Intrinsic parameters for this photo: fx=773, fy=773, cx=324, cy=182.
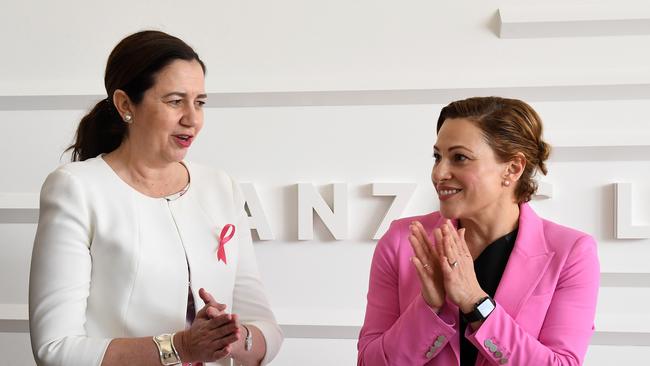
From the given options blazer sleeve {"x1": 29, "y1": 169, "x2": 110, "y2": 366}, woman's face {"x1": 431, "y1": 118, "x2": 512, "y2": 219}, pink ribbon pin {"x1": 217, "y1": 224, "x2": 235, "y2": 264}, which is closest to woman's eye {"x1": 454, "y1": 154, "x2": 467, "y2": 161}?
woman's face {"x1": 431, "y1": 118, "x2": 512, "y2": 219}

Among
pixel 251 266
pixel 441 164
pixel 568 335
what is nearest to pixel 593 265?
pixel 568 335

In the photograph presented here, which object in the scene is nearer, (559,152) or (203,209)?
(203,209)

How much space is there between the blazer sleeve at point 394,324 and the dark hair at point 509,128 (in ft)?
0.96

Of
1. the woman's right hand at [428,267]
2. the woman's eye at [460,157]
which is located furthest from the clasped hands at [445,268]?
the woman's eye at [460,157]

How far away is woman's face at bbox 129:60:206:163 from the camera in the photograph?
173 centimetres

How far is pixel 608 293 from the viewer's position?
2.24 metres

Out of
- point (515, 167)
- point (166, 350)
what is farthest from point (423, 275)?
point (166, 350)

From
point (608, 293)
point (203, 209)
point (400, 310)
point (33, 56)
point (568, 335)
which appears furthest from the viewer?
point (33, 56)

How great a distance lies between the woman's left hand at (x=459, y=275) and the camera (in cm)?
153

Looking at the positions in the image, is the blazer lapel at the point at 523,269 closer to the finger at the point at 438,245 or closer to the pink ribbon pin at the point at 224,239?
the finger at the point at 438,245

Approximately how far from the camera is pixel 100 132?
6.12 feet

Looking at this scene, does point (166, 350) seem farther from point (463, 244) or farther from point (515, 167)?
point (515, 167)

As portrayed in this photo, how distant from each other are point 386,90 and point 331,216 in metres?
0.40

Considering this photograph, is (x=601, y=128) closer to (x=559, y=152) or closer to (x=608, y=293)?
(x=559, y=152)
